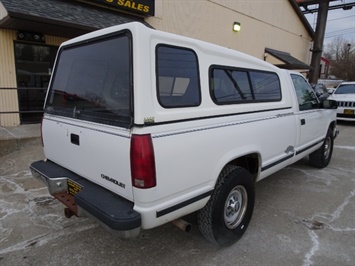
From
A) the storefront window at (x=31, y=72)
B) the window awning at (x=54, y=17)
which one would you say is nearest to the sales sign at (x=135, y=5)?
the window awning at (x=54, y=17)

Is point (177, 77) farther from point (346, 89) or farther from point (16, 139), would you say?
point (346, 89)

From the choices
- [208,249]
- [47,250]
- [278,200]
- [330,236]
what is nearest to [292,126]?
[278,200]

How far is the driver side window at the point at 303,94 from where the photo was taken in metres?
4.18

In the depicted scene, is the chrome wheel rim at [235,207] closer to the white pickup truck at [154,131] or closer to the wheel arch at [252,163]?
the white pickup truck at [154,131]

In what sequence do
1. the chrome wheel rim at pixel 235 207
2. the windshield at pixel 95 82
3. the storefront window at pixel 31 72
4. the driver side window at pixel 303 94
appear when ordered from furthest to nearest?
the storefront window at pixel 31 72 < the driver side window at pixel 303 94 < the chrome wheel rim at pixel 235 207 < the windshield at pixel 95 82

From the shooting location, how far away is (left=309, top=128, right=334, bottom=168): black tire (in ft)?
17.5

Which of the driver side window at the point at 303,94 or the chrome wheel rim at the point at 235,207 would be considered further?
the driver side window at the point at 303,94

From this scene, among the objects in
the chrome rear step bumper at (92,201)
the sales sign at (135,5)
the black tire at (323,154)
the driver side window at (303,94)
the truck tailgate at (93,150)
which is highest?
the sales sign at (135,5)

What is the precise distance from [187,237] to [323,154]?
364 cm

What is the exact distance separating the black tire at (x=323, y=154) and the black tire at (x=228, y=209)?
9.65 feet

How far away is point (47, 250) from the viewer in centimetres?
279

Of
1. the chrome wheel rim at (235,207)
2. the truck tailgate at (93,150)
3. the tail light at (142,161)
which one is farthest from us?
the chrome wheel rim at (235,207)

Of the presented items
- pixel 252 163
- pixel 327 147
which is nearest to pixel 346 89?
pixel 327 147

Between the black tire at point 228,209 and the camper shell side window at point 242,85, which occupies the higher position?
the camper shell side window at point 242,85
